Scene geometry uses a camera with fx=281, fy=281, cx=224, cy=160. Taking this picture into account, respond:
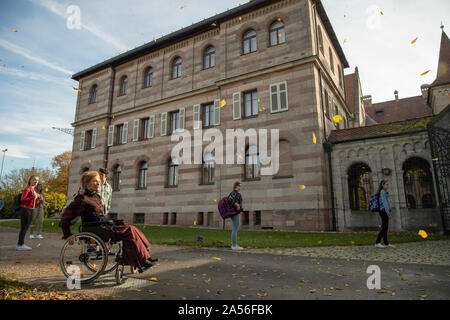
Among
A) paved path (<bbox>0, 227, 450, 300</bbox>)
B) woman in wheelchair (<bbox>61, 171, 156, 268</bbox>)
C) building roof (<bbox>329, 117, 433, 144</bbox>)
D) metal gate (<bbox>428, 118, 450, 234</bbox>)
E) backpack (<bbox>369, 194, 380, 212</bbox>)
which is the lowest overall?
paved path (<bbox>0, 227, 450, 300</bbox>)

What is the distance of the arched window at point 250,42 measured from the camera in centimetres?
1747

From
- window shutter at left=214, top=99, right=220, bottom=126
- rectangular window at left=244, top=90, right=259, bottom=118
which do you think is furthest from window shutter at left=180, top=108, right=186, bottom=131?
rectangular window at left=244, top=90, right=259, bottom=118

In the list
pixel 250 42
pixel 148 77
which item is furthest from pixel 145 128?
pixel 250 42

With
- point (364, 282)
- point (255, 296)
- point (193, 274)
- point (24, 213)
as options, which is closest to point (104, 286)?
point (193, 274)

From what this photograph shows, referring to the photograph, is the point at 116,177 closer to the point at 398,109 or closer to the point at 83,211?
the point at 83,211

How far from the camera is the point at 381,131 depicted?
46.2 feet

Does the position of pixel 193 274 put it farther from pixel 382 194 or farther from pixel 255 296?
pixel 382 194

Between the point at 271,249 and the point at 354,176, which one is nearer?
the point at 271,249

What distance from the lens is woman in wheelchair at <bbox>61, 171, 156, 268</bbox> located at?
4004 mm

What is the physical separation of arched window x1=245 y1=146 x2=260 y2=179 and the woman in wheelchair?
1173 cm

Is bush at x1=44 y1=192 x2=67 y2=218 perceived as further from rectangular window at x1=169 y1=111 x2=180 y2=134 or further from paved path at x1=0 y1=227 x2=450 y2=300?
paved path at x1=0 y1=227 x2=450 y2=300

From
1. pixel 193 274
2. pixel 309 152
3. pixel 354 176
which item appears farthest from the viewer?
pixel 354 176

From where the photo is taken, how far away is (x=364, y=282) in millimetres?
4285

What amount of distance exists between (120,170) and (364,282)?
1997cm
